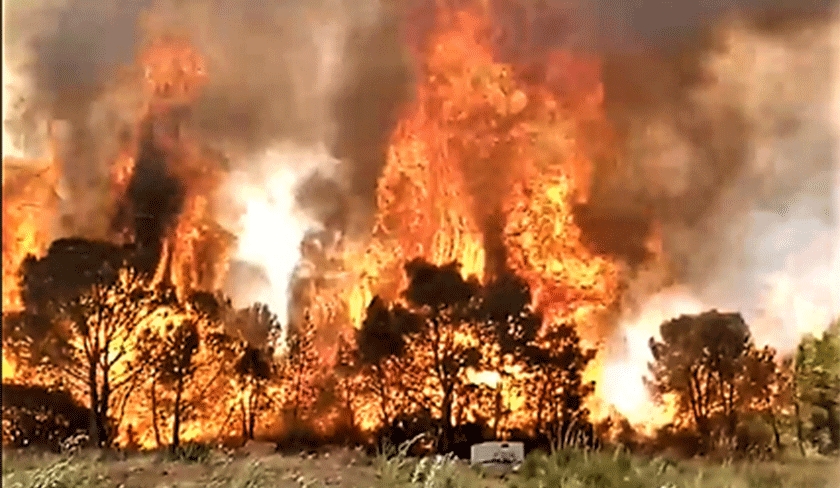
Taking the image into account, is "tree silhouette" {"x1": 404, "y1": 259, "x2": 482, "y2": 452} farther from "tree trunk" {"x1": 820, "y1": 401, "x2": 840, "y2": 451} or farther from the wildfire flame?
"tree trunk" {"x1": 820, "y1": 401, "x2": 840, "y2": 451}

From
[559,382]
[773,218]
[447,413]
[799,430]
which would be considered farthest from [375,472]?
[773,218]

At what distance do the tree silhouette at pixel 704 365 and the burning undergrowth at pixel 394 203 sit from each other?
0.04 m

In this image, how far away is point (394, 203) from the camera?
263 cm

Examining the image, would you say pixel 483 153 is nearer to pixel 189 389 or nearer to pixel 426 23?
pixel 426 23

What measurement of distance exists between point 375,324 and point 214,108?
0.71 meters

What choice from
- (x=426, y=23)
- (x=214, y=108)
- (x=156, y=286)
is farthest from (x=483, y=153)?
(x=156, y=286)

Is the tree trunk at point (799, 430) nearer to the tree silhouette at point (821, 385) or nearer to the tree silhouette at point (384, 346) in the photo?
the tree silhouette at point (821, 385)

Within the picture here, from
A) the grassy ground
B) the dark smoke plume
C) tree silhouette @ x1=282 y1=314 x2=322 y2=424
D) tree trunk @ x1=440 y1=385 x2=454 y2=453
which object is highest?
the dark smoke plume

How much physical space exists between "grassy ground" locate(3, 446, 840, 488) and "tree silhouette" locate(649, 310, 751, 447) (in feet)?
0.38

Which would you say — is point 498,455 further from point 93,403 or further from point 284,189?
point 93,403

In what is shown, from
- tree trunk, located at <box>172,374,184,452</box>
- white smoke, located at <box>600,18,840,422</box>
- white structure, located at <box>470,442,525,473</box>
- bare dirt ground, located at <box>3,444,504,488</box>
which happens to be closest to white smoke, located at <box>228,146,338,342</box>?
tree trunk, located at <box>172,374,184,452</box>

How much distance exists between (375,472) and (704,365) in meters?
0.81

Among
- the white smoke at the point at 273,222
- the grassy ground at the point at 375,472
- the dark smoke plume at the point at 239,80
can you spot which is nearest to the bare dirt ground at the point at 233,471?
the grassy ground at the point at 375,472

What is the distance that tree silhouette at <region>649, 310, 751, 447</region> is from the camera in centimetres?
243
